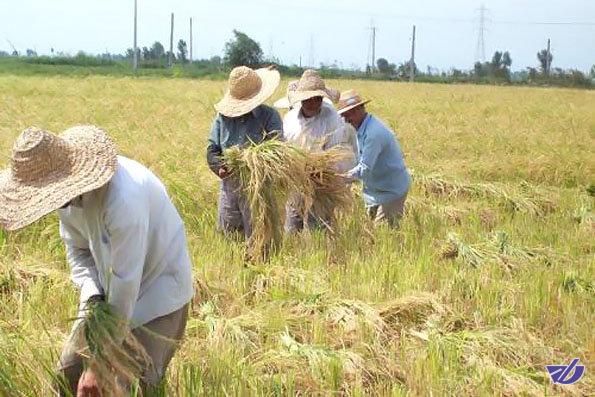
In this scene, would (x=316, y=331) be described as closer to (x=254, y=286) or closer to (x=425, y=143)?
(x=254, y=286)

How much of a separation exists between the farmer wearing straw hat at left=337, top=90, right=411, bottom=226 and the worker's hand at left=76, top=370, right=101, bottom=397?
121 inches

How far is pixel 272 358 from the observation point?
3.06 metres

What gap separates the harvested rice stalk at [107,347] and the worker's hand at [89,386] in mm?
15

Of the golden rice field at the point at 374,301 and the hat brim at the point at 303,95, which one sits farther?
the hat brim at the point at 303,95

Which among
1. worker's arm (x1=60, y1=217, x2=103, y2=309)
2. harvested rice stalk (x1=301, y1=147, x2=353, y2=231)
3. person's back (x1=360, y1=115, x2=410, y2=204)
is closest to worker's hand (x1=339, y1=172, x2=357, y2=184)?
harvested rice stalk (x1=301, y1=147, x2=353, y2=231)

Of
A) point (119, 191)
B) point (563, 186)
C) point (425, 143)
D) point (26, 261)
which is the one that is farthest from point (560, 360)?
point (425, 143)

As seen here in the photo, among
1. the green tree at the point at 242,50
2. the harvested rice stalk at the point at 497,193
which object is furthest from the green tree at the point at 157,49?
the harvested rice stalk at the point at 497,193

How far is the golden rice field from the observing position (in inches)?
115

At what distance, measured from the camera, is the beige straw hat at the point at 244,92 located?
15.3 ft

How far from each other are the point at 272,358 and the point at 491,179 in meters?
6.92

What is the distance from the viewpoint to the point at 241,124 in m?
4.83

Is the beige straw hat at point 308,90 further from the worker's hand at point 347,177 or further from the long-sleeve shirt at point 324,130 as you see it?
the worker's hand at point 347,177

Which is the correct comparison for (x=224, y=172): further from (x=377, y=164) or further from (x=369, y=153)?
(x=377, y=164)

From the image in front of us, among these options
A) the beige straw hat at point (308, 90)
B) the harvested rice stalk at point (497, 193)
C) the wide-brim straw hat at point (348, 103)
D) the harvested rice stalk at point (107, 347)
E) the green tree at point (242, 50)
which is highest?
the green tree at point (242, 50)
